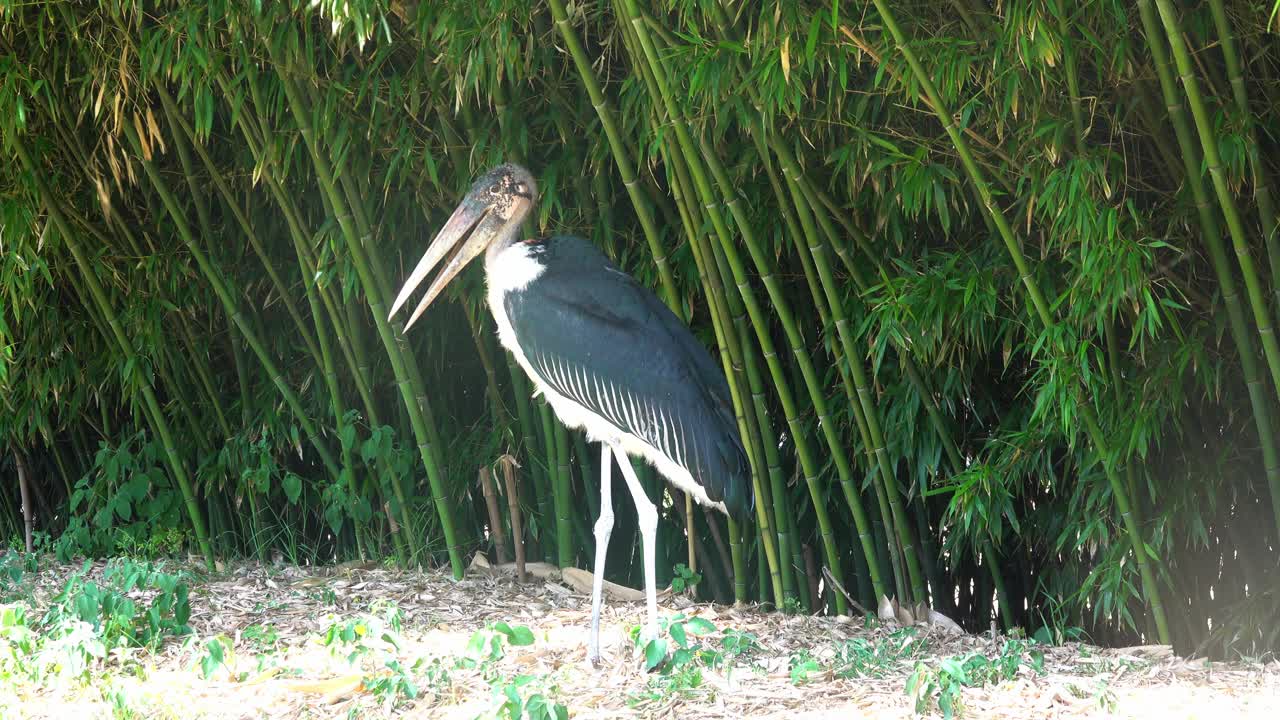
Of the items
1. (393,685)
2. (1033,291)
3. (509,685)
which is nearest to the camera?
(509,685)

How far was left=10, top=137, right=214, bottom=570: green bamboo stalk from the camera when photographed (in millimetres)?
4855

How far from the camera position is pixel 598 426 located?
3.93 metres

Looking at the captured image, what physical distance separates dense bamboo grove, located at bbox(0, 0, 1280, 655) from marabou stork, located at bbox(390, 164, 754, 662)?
0.34m

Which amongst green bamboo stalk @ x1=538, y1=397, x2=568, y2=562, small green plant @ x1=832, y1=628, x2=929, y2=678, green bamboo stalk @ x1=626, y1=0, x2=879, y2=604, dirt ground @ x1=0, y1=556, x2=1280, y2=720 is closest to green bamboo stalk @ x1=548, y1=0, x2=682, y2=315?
green bamboo stalk @ x1=626, y1=0, x2=879, y2=604

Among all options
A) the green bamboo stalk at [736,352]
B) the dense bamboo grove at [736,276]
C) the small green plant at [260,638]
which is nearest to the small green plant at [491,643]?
the small green plant at [260,638]

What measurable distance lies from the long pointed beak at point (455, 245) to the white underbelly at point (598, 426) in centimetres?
25

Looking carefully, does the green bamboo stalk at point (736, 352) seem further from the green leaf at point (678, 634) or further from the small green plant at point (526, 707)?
the small green plant at point (526, 707)

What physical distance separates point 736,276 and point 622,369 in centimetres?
47

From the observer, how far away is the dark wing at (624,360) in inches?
151

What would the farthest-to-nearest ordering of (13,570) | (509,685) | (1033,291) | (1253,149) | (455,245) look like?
1. (13,570)
2. (455,245)
3. (1033,291)
4. (1253,149)
5. (509,685)

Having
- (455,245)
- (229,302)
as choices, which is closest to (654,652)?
(455,245)

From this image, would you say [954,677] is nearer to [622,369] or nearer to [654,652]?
[654,652]

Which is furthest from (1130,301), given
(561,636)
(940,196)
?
(561,636)

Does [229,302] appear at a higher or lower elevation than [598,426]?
higher
